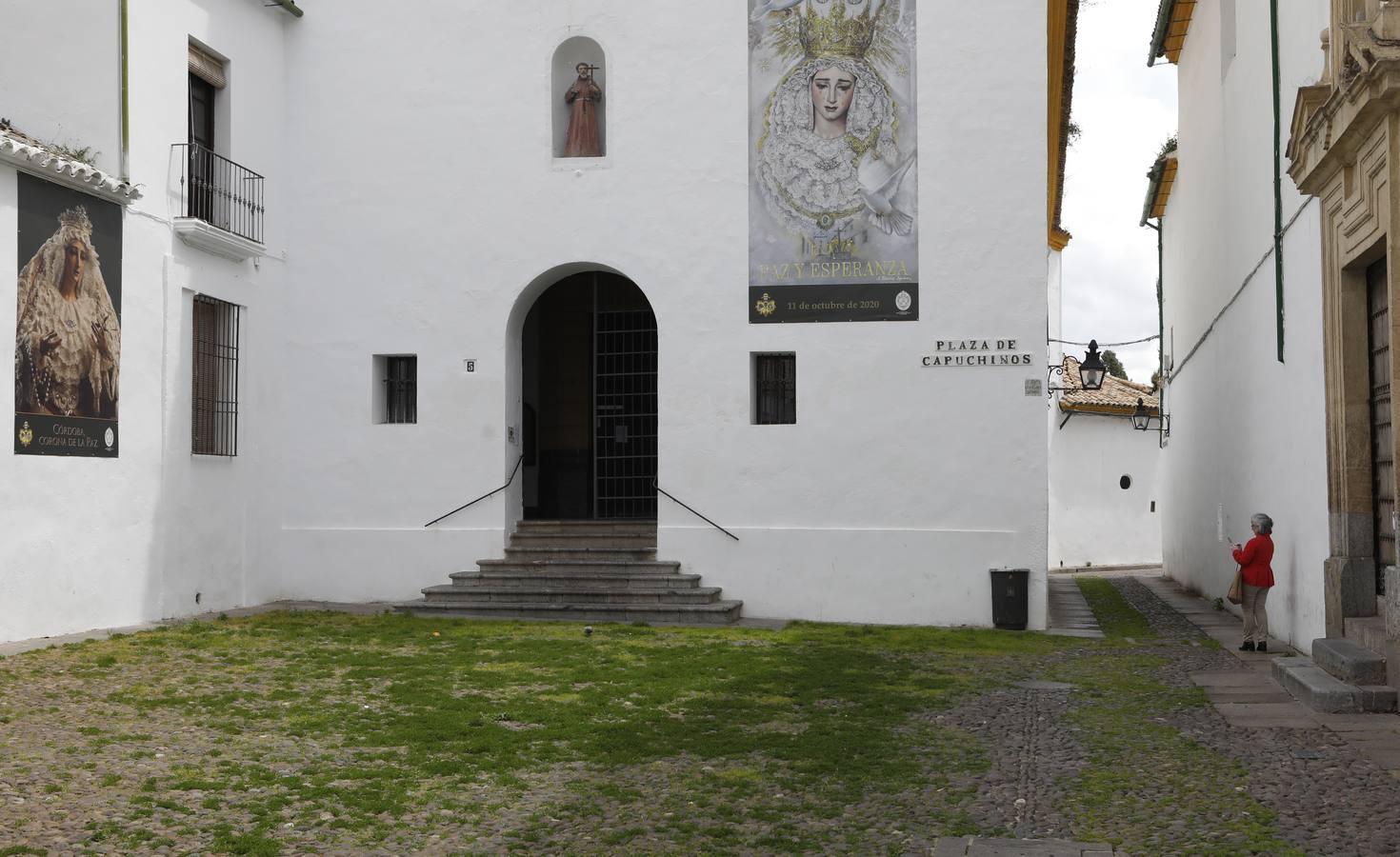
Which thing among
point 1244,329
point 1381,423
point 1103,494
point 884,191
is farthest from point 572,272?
point 1103,494

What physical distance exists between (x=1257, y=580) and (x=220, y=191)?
35.3 feet

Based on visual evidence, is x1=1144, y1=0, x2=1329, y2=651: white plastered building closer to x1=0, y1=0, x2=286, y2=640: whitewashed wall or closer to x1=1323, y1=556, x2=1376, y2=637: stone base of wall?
x1=1323, y1=556, x2=1376, y2=637: stone base of wall

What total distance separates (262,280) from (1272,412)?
1046cm

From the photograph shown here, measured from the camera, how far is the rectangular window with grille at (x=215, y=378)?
1403 centimetres

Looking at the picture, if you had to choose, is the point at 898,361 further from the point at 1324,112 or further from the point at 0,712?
the point at 0,712

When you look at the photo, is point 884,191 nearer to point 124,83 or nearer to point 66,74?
point 124,83

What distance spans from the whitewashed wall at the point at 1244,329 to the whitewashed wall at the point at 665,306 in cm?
212

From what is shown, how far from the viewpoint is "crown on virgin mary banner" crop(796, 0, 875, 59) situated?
14.3 m

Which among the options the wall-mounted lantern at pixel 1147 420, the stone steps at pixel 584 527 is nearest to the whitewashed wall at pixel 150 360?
the stone steps at pixel 584 527

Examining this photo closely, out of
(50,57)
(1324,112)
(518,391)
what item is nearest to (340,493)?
(518,391)

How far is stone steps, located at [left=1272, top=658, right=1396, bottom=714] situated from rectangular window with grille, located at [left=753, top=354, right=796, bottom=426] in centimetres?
646

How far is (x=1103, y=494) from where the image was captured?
28188 millimetres

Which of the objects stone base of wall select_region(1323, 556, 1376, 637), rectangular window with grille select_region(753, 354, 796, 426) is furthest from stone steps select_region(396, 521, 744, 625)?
stone base of wall select_region(1323, 556, 1376, 637)

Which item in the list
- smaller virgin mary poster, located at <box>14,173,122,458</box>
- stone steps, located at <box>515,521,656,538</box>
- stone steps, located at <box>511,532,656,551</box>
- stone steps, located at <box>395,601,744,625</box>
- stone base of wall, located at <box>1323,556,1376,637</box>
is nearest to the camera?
stone base of wall, located at <box>1323,556,1376,637</box>
